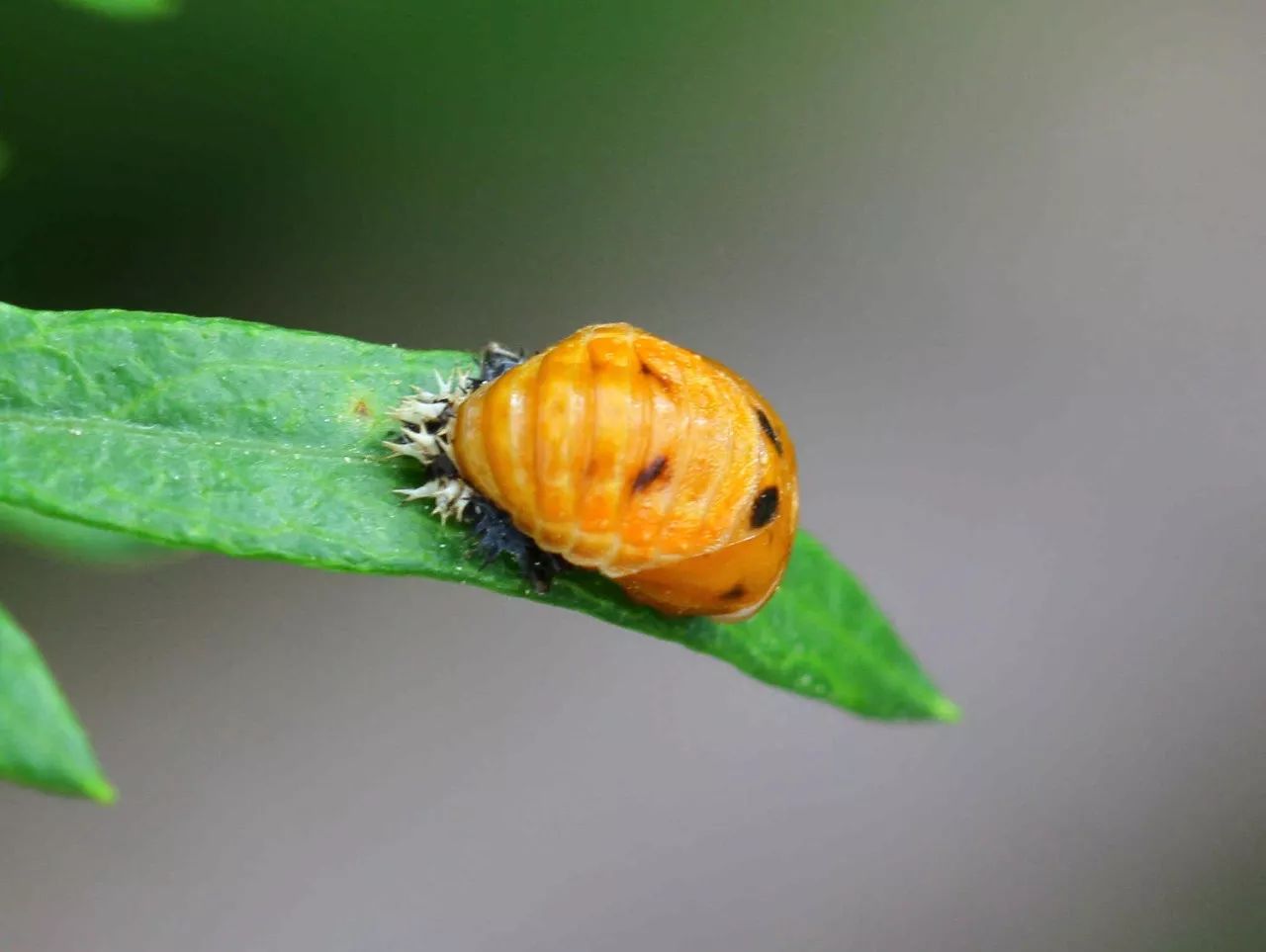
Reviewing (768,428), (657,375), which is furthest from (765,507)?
(657,375)

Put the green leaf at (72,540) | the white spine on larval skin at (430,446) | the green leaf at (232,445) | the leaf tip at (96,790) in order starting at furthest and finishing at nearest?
the green leaf at (72,540)
the white spine on larval skin at (430,446)
the green leaf at (232,445)
the leaf tip at (96,790)

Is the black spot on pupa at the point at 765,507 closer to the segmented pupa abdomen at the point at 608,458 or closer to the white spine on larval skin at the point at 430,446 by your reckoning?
the segmented pupa abdomen at the point at 608,458

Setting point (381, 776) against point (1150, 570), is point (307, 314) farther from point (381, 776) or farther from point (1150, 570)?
point (1150, 570)

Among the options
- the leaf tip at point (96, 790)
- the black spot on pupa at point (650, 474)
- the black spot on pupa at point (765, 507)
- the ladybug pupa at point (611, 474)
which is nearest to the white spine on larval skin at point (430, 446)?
the ladybug pupa at point (611, 474)

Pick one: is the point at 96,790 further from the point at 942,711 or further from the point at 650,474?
the point at 942,711

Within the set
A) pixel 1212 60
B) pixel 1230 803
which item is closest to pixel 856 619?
Result: pixel 1230 803

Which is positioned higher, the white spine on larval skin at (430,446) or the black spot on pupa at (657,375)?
the black spot on pupa at (657,375)
